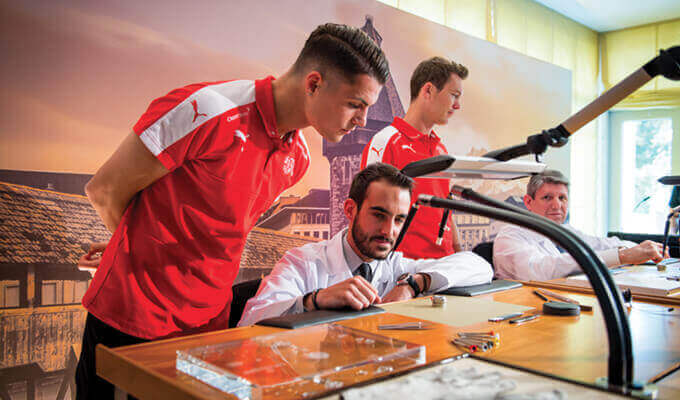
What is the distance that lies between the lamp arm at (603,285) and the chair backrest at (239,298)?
88cm

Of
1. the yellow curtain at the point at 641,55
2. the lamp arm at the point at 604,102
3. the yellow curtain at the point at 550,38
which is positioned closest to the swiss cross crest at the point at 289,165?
the lamp arm at the point at 604,102

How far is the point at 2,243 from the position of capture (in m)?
1.87

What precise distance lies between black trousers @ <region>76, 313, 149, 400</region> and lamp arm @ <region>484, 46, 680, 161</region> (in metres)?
1.00

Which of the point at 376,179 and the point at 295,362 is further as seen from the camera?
the point at 376,179

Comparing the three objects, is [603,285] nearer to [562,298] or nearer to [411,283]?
[562,298]

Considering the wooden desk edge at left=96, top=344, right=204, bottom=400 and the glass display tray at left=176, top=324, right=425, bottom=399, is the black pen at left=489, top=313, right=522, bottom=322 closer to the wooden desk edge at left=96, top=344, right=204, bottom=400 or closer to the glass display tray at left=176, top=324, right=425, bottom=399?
the glass display tray at left=176, top=324, right=425, bottom=399

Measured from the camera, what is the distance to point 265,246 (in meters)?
2.73

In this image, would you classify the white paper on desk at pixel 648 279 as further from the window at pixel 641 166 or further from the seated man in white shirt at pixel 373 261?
the window at pixel 641 166

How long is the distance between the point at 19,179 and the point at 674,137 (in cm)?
633

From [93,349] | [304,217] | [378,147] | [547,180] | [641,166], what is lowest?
[93,349]

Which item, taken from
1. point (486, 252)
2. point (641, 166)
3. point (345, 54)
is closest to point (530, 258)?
point (486, 252)

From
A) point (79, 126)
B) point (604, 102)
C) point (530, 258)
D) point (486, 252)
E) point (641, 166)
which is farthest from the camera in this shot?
point (641, 166)

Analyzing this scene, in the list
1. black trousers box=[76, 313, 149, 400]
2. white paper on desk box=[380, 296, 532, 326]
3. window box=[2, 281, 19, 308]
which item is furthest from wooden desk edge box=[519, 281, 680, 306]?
window box=[2, 281, 19, 308]

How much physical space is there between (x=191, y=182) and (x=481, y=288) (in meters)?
0.94
